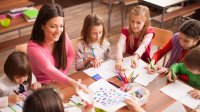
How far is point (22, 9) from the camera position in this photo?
376 centimetres

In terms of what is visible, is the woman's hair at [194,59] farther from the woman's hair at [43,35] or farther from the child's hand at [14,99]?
the child's hand at [14,99]

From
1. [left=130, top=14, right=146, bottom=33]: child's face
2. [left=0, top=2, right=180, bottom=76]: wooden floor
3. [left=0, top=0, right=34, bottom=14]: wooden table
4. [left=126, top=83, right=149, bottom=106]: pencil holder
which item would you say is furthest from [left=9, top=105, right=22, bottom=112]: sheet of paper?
[left=0, top=2, right=180, bottom=76]: wooden floor

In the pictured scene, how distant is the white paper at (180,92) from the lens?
74.0 inches

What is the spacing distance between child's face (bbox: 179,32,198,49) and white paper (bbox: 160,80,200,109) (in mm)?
356

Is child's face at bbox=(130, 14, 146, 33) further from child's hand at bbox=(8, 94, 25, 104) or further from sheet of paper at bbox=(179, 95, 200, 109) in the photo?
child's hand at bbox=(8, 94, 25, 104)

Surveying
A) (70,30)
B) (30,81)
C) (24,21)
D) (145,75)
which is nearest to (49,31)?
(30,81)

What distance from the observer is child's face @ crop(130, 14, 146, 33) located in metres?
2.44

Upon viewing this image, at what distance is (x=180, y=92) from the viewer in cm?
199

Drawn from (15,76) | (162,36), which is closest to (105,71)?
(15,76)

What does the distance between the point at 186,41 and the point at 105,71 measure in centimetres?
70

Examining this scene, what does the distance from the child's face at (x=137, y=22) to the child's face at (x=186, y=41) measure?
1.17 ft

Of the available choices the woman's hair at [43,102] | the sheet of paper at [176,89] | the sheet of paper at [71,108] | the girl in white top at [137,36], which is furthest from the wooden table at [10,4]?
the woman's hair at [43,102]

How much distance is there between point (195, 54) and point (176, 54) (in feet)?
1.96

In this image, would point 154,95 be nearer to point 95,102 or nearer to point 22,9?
point 95,102
